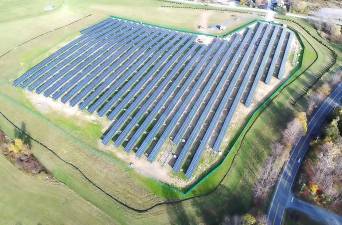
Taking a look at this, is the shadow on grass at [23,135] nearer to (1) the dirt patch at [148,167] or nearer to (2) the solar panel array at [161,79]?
(2) the solar panel array at [161,79]

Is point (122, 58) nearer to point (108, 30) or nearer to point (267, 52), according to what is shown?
point (108, 30)

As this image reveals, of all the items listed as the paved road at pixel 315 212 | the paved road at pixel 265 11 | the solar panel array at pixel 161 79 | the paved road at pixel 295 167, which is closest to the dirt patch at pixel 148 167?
the solar panel array at pixel 161 79

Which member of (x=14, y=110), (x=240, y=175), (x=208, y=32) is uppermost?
(x=208, y=32)

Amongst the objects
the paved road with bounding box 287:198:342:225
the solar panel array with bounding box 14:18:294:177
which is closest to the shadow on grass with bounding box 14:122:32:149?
the solar panel array with bounding box 14:18:294:177

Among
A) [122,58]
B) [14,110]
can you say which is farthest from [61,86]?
[122,58]

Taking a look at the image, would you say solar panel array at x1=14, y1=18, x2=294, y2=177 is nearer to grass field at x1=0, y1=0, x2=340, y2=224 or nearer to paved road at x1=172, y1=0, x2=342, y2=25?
grass field at x1=0, y1=0, x2=340, y2=224

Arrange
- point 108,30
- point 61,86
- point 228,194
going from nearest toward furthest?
point 228,194, point 61,86, point 108,30
